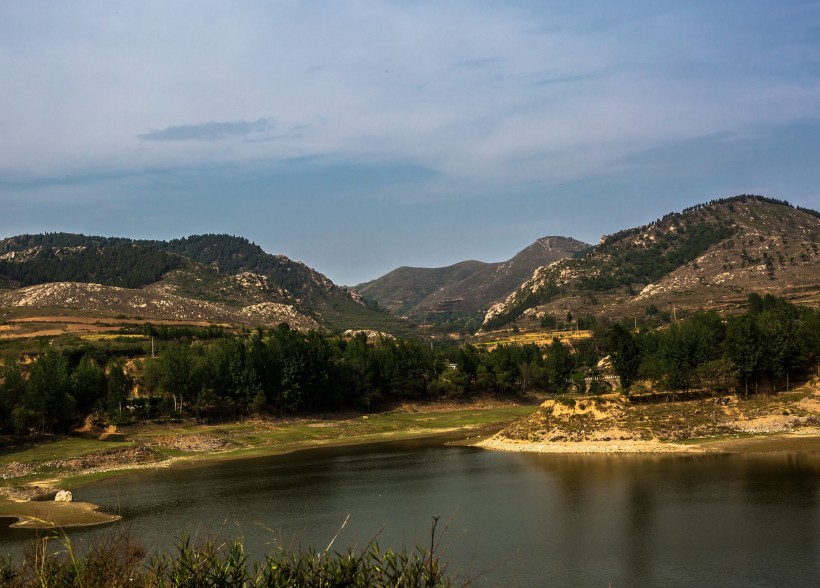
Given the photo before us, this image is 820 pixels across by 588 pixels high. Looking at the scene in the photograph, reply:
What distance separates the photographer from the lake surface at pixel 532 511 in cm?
3575

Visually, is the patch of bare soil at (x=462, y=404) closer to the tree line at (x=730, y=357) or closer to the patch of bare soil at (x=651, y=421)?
the tree line at (x=730, y=357)

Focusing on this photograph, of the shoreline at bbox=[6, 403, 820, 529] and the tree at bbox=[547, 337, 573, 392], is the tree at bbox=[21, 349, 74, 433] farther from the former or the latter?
the tree at bbox=[547, 337, 573, 392]

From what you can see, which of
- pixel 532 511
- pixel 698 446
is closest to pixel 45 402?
pixel 532 511

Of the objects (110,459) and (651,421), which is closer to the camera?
(110,459)

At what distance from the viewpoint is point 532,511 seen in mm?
49188

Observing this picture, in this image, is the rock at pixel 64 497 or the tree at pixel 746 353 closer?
the rock at pixel 64 497

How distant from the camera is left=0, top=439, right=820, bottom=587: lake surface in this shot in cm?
3575

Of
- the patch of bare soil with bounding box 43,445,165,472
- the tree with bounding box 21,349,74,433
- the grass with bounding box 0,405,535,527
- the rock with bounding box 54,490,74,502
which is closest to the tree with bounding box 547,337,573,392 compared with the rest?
the grass with bounding box 0,405,535,527

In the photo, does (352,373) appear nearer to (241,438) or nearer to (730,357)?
(241,438)

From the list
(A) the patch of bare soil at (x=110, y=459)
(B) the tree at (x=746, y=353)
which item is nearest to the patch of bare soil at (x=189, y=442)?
(A) the patch of bare soil at (x=110, y=459)

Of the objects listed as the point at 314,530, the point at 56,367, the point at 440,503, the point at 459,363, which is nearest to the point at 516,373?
the point at 459,363

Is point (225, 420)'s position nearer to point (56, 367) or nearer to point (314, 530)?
point (56, 367)

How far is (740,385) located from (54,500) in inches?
2961

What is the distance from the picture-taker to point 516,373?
141125 millimetres
